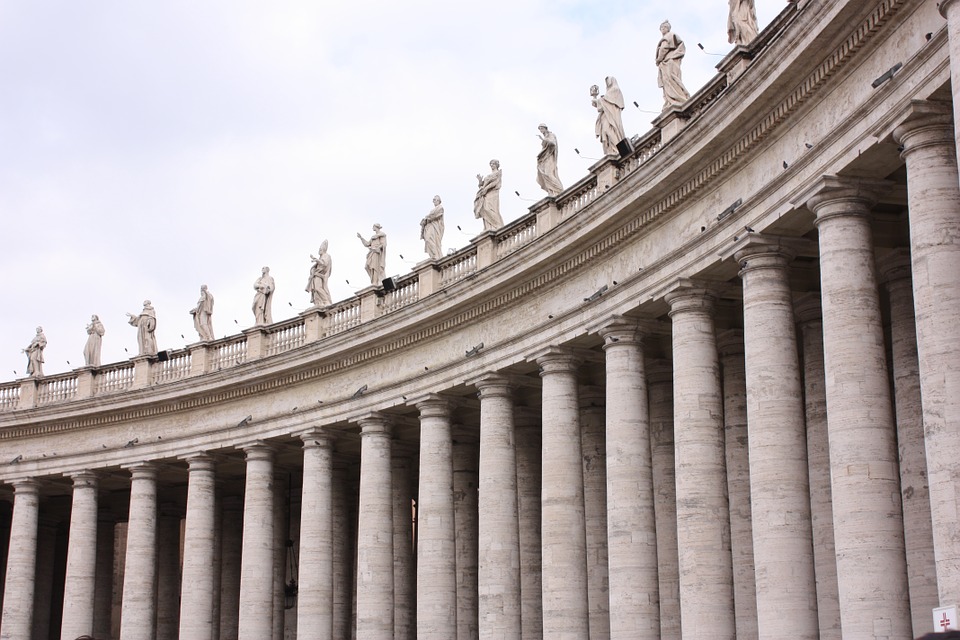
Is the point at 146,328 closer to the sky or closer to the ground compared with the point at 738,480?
closer to the sky

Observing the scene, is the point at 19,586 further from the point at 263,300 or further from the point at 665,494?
the point at 665,494

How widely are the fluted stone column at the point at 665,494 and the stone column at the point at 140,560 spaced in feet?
94.7

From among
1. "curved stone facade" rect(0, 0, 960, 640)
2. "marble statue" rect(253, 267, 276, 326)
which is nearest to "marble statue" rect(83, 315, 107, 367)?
"curved stone facade" rect(0, 0, 960, 640)

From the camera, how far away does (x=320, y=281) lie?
6650 cm

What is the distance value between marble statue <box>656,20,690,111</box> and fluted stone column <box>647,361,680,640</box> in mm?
10817

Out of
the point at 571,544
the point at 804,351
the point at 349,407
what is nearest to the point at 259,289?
the point at 349,407

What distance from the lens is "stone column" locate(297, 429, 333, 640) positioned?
59156mm

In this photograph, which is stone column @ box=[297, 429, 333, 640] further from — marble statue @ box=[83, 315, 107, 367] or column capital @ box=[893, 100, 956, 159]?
column capital @ box=[893, 100, 956, 159]

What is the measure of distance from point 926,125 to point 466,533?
35.4 m

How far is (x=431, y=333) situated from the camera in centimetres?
5556

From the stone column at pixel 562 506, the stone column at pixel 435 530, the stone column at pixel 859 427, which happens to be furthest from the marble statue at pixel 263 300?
the stone column at pixel 859 427

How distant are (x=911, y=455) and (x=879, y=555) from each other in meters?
6.74

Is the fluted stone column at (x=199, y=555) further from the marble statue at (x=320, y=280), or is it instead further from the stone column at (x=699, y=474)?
the stone column at (x=699, y=474)

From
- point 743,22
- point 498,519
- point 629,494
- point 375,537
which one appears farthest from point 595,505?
point 743,22
